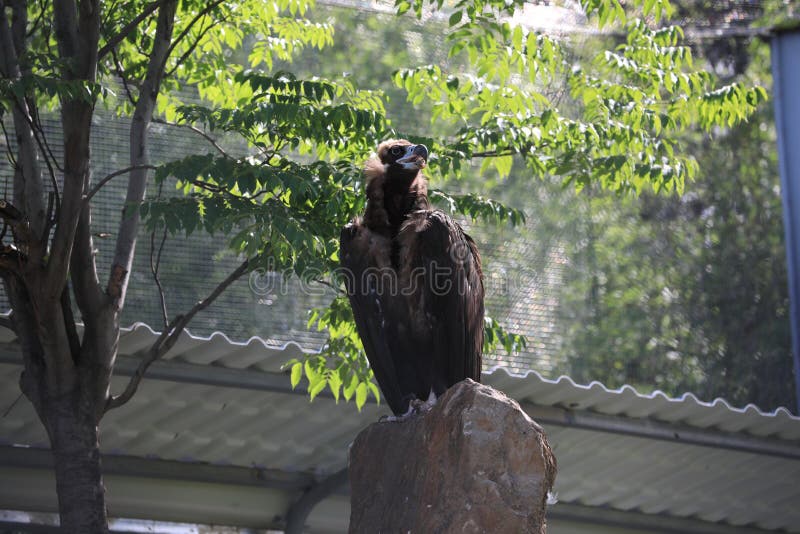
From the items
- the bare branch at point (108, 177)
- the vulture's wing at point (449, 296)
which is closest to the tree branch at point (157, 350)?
the bare branch at point (108, 177)

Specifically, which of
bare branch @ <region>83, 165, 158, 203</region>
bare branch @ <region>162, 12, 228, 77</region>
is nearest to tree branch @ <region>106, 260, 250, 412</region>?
bare branch @ <region>83, 165, 158, 203</region>

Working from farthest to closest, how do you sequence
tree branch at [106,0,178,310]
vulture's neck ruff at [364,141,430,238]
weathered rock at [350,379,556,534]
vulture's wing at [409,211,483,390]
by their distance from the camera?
tree branch at [106,0,178,310] < vulture's neck ruff at [364,141,430,238] < vulture's wing at [409,211,483,390] < weathered rock at [350,379,556,534]

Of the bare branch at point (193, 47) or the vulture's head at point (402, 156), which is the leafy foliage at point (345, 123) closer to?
the bare branch at point (193, 47)

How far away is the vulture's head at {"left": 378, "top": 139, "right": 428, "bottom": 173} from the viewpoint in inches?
166

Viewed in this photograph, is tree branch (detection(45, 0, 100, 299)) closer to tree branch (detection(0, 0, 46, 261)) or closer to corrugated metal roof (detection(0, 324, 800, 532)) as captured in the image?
tree branch (detection(0, 0, 46, 261))

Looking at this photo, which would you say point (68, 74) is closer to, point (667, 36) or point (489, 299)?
point (667, 36)

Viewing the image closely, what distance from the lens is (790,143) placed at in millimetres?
8867

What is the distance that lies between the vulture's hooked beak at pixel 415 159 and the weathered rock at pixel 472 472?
4.08ft

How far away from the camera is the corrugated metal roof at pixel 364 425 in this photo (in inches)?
214

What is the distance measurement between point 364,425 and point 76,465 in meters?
1.97

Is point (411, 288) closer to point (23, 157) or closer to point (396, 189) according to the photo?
point (396, 189)

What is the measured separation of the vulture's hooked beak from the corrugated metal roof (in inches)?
56.4

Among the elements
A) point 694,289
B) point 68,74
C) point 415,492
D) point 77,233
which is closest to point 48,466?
point 77,233

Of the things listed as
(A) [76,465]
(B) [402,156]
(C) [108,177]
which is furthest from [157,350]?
(B) [402,156]
